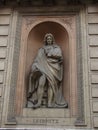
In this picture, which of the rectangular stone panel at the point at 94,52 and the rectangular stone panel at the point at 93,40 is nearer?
the rectangular stone panel at the point at 94,52

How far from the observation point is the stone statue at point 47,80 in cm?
1119

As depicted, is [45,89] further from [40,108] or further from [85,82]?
[85,82]

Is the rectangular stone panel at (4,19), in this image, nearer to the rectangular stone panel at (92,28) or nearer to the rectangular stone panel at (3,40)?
the rectangular stone panel at (3,40)

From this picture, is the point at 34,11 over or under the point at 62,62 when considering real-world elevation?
over

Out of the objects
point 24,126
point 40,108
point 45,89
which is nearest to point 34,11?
point 45,89

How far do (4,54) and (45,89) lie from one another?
232 centimetres

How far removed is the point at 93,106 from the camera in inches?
412

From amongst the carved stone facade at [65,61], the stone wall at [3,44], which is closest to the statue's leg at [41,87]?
the carved stone facade at [65,61]

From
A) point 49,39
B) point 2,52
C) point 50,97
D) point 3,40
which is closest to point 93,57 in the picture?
point 49,39

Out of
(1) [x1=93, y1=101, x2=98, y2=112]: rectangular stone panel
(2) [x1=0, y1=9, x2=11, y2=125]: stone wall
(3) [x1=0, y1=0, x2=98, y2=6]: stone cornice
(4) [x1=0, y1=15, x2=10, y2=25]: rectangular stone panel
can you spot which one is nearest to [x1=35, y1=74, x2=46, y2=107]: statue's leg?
(2) [x1=0, y1=9, x2=11, y2=125]: stone wall

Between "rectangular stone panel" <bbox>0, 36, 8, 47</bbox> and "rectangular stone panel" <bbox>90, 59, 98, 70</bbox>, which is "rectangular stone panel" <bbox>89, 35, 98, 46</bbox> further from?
"rectangular stone panel" <bbox>0, 36, 8, 47</bbox>

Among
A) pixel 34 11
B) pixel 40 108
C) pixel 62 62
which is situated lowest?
pixel 40 108

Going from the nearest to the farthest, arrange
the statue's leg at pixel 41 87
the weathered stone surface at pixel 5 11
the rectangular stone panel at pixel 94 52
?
the statue's leg at pixel 41 87
the rectangular stone panel at pixel 94 52
the weathered stone surface at pixel 5 11

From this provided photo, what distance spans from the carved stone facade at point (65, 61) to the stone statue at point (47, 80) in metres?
0.29
